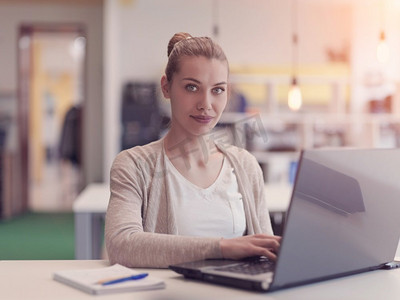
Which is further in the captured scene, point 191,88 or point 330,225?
point 191,88

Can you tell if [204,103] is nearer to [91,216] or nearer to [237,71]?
[91,216]

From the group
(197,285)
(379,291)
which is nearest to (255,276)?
(197,285)

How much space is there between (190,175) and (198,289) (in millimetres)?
640

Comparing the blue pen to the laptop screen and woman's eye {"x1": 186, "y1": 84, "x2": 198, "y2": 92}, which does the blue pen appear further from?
woman's eye {"x1": 186, "y1": 84, "x2": 198, "y2": 92}

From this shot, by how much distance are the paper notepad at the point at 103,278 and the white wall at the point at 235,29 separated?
277 inches

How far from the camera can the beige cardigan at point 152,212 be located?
1684 mm

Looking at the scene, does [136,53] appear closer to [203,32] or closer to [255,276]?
[203,32]

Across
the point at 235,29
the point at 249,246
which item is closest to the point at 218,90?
the point at 249,246

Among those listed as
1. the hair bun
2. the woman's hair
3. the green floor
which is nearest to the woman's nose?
the woman's hair

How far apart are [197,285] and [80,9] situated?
8.20 m

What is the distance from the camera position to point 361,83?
8617mm

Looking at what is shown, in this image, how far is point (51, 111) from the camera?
1903 centimetres

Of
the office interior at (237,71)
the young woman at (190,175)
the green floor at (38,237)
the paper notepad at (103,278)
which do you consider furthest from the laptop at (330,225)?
the office interior at (237,71)

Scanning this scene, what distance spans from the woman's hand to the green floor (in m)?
4.83
